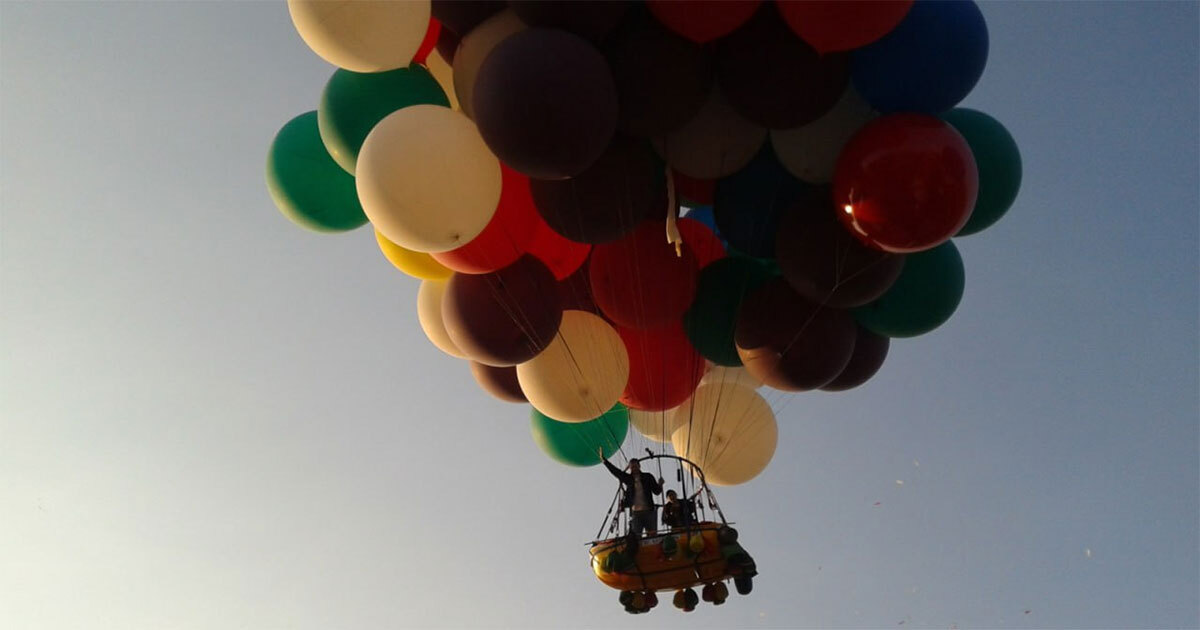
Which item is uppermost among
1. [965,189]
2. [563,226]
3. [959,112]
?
[959,112]

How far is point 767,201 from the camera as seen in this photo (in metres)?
5.68

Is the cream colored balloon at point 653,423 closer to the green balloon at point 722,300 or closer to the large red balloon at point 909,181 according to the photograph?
the green balloon at point 722,300

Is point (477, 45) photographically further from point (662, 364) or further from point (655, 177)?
point (662, 364)

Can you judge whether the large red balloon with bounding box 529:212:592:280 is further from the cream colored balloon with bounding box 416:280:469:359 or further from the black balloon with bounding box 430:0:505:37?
the black balloon with bounding box 430:0:505:37

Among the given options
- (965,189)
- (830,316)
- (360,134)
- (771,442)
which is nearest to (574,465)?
(771,442)

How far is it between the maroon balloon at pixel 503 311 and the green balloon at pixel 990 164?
2.21 metres

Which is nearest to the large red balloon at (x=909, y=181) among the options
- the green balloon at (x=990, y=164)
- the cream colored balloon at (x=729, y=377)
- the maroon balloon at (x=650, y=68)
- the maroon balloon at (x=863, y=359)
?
the green balloon at (x=990, y=164)

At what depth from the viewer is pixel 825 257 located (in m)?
5.56

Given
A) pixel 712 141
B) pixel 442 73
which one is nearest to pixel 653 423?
pixel 712 141

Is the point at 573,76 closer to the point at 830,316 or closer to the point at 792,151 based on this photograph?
the point at 792,151

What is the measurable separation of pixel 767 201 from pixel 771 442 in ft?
6.16

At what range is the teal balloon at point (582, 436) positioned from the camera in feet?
22.4

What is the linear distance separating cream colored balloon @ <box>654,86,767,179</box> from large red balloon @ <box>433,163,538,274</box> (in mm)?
757

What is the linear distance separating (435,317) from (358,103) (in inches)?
51.4
